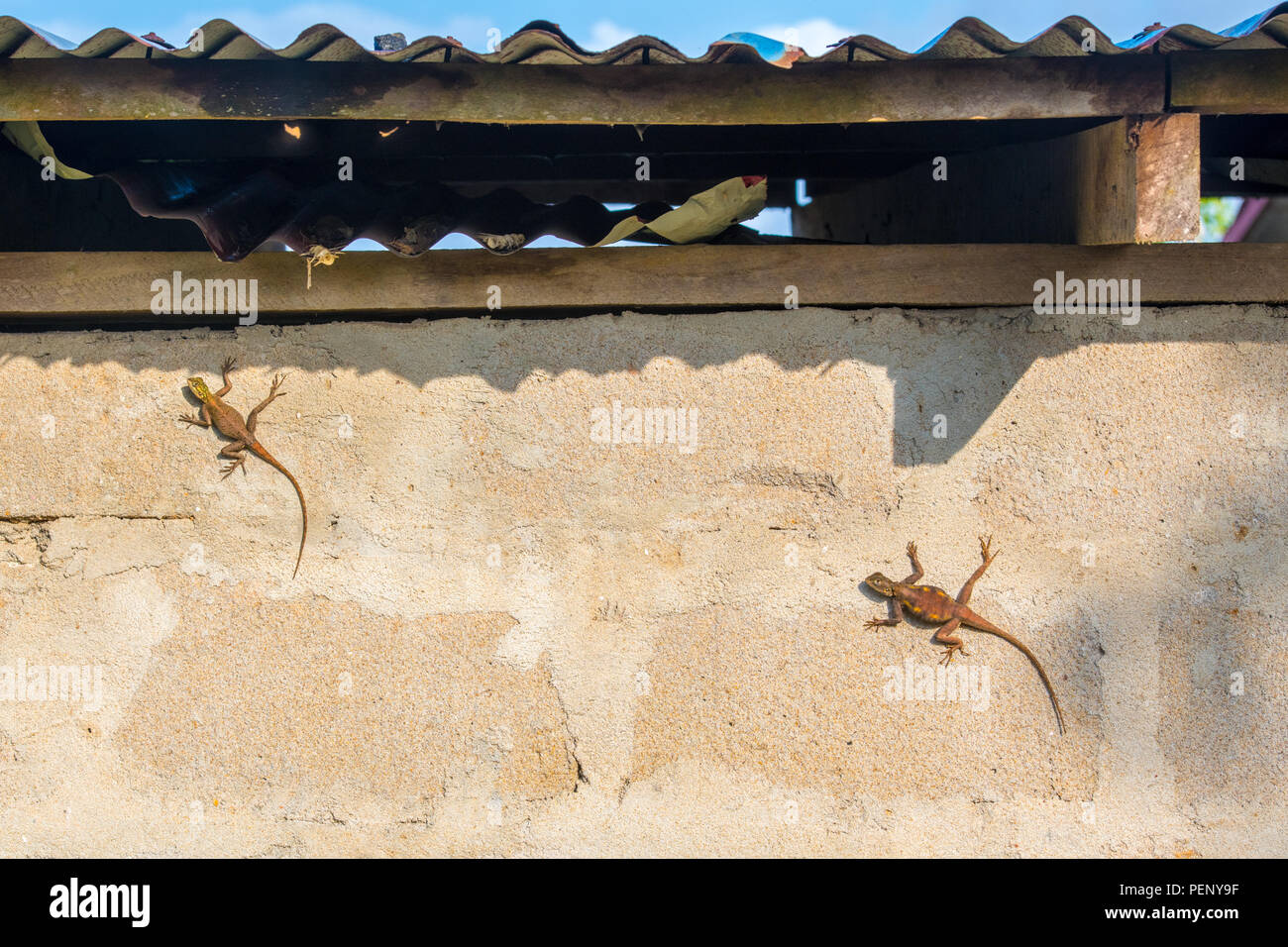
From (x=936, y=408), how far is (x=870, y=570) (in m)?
0.58

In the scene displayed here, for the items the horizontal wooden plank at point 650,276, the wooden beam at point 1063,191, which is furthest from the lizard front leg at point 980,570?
the wooden beam at point 1063,191

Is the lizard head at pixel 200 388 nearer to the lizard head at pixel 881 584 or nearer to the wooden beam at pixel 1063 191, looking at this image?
the lizard head at pixel 881 584

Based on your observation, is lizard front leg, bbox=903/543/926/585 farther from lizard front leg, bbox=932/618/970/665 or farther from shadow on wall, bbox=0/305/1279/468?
shadow on wall, bbox=0/305/1279/468

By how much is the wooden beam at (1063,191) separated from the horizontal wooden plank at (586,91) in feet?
0.42

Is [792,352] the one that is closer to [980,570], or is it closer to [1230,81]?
[980,570]

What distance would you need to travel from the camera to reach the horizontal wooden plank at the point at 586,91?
8.04 ft

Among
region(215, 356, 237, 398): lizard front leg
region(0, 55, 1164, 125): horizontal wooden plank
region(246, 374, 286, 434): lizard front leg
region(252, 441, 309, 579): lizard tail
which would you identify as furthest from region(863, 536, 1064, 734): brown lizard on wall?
region(215, 356, 237, 398): lizard front leg

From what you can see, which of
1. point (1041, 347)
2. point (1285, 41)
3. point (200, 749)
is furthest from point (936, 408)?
point (200, 749)

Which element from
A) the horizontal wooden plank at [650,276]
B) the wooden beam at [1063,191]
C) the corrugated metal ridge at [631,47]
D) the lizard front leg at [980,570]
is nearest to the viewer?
the corrugated metal ridge at [631,47]

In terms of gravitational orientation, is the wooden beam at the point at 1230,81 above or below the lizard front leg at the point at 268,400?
above

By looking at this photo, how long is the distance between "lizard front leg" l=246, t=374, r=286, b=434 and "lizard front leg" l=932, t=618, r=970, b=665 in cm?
230

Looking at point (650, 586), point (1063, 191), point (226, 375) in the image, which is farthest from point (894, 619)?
point (226, 375)

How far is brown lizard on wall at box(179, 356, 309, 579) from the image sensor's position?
2.96 meters

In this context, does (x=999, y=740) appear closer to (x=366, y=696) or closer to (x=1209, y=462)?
(x=1209, y=462)
